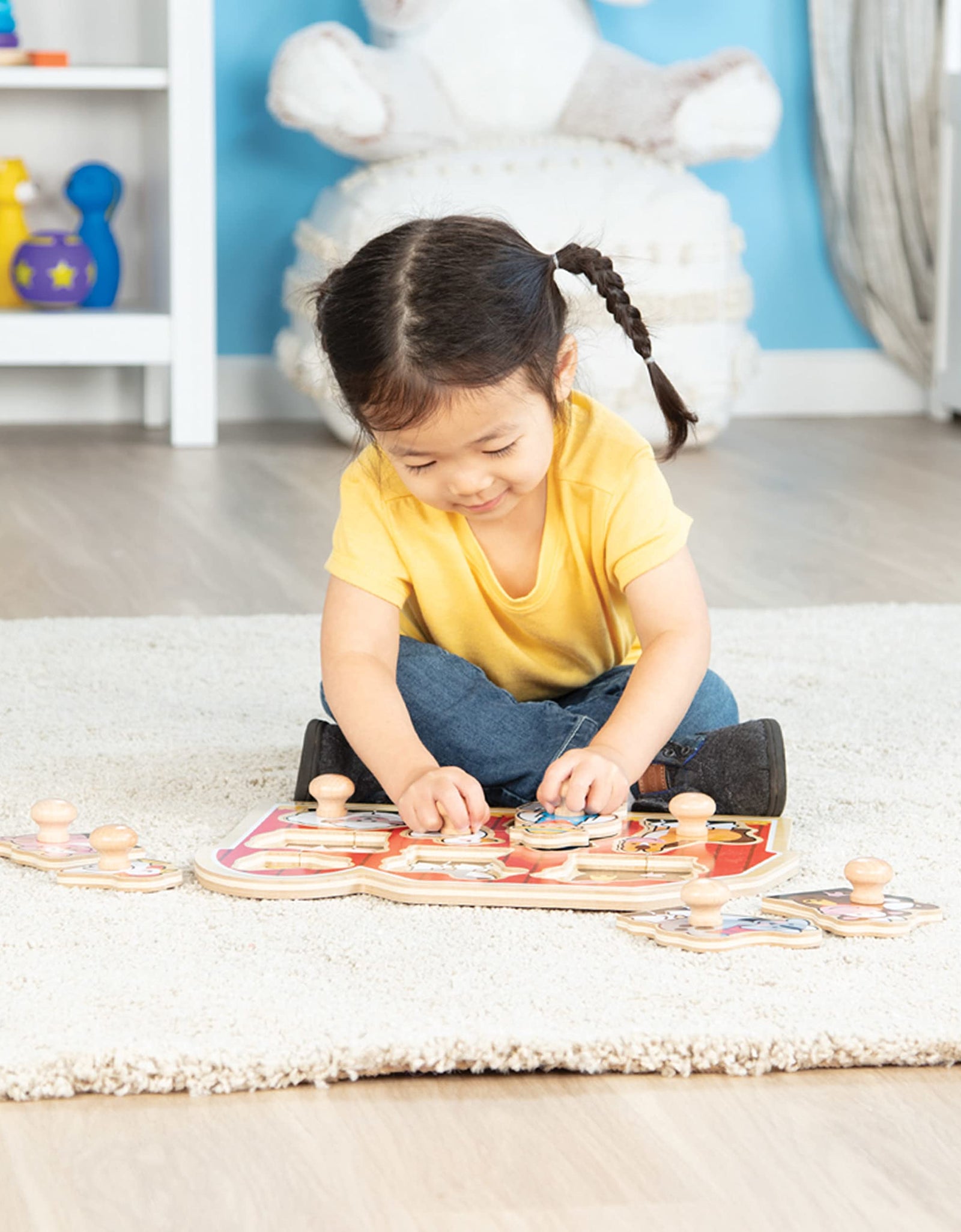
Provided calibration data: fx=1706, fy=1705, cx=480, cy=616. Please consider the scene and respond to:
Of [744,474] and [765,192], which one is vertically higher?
[765,192]

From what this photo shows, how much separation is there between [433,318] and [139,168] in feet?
6.94

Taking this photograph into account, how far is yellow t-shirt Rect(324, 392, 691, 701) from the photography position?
1.06 m

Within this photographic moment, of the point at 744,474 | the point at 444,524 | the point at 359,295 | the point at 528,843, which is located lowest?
the point at 744,474

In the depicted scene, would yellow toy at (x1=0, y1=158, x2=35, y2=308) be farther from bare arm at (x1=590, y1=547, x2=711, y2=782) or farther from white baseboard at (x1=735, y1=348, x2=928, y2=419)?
bare arm at (x1=590, y1=547, x2=711, y2=782)

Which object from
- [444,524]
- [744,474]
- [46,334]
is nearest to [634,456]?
[444,524]

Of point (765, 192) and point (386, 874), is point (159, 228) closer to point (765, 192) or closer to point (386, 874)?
point (765, 192)

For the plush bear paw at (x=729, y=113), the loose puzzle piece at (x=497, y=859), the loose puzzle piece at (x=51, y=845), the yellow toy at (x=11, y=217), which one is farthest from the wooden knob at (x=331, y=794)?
the yellow toy at (x=11, y=217)

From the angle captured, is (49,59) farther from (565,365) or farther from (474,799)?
(474,799)

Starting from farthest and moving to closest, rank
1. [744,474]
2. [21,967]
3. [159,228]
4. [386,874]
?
[159,228]
[744,474]
[386,874]
[21,967]

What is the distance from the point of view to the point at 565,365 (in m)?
1.01

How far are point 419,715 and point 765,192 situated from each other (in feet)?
7.06

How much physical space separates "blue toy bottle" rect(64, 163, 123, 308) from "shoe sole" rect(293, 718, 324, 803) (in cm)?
182

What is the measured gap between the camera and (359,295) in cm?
96

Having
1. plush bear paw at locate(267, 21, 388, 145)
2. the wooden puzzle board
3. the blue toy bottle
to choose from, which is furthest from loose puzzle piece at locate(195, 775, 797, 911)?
the blue toy bottle
